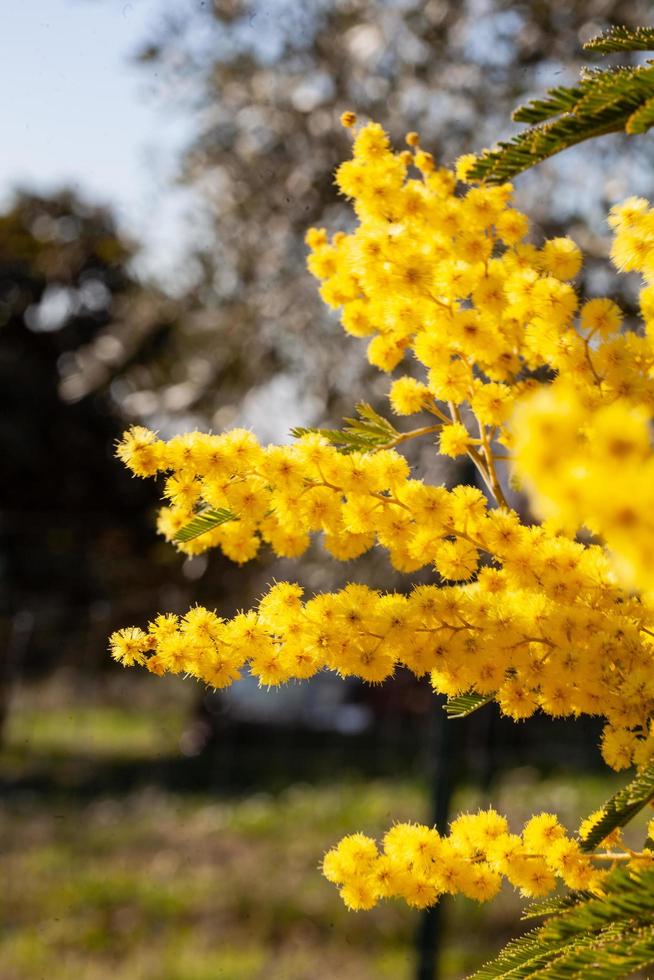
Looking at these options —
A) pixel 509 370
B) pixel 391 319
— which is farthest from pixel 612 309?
pixel 391 319

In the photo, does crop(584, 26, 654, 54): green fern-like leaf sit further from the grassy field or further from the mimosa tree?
the grassy field

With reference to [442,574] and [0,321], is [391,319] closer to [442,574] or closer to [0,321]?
[442,574]

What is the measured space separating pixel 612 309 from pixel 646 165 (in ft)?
7.69

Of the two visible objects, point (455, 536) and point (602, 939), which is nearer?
point (602, 939)

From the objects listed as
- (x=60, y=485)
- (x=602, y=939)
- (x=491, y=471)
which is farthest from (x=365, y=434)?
(x=60, y=485)

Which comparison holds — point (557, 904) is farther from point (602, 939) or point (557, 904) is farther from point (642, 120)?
point (642, 120)

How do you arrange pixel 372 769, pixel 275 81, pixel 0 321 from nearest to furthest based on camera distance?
pixel 275 81 → pixel 372 769 → pixel 0 321

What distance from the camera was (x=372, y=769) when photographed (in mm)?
8180

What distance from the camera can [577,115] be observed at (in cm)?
83

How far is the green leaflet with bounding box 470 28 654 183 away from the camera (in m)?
0.79

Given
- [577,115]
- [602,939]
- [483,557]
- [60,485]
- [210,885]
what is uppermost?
[577,115]

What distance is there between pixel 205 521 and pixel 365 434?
0.21m

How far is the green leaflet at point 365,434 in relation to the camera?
1.13 m

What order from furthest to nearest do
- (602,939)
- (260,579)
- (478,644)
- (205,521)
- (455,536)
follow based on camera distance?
(260,579) → (205,521) → (455,536) → (478,644) → (602,939)
